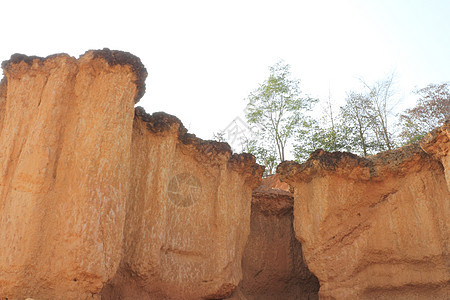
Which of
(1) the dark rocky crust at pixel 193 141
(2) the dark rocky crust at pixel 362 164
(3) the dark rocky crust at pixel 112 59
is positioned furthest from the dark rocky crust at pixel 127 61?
(2) the dark rocky crust at pixel 362 164

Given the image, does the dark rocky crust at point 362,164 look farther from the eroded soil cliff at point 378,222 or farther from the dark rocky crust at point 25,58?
the dark rocky crust at point 25,58

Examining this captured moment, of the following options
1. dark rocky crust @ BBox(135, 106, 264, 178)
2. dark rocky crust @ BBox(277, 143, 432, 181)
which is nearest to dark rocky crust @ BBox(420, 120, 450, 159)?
dark rocky crust @ BBox(277, 143, 432, 181)

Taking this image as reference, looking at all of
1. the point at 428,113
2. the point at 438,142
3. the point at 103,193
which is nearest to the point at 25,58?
the point at 103,193

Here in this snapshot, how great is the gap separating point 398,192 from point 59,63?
714 centimetres

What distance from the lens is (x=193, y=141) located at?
851 centimetres

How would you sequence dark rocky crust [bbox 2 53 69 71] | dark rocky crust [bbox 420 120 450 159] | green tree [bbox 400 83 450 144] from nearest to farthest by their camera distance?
dark rocky crust [bbox 2 53 69 71], dark rocky crust [bbox 420 120 450 159], green tree [bbox 400 83 450 144]

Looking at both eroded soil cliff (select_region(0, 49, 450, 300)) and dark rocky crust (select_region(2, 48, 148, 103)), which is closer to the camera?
eroded soil cliff (select_region(0, 49, 450, 300))

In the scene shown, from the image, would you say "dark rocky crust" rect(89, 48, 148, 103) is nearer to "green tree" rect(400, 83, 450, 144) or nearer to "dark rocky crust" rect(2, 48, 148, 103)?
"dark rocky crust" rect(2, 48, 148, 103)

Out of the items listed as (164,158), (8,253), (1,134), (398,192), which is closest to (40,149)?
(1,134)

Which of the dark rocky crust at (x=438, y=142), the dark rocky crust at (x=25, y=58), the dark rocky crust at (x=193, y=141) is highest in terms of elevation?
the dark rocky crust at (x=25, y=58)

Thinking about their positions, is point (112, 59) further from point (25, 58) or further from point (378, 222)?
point (378, 222)

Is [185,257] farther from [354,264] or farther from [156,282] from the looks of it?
[354,264]

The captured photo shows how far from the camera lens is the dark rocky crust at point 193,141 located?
761 centimetres

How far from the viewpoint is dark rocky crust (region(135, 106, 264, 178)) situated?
25.0 feet
